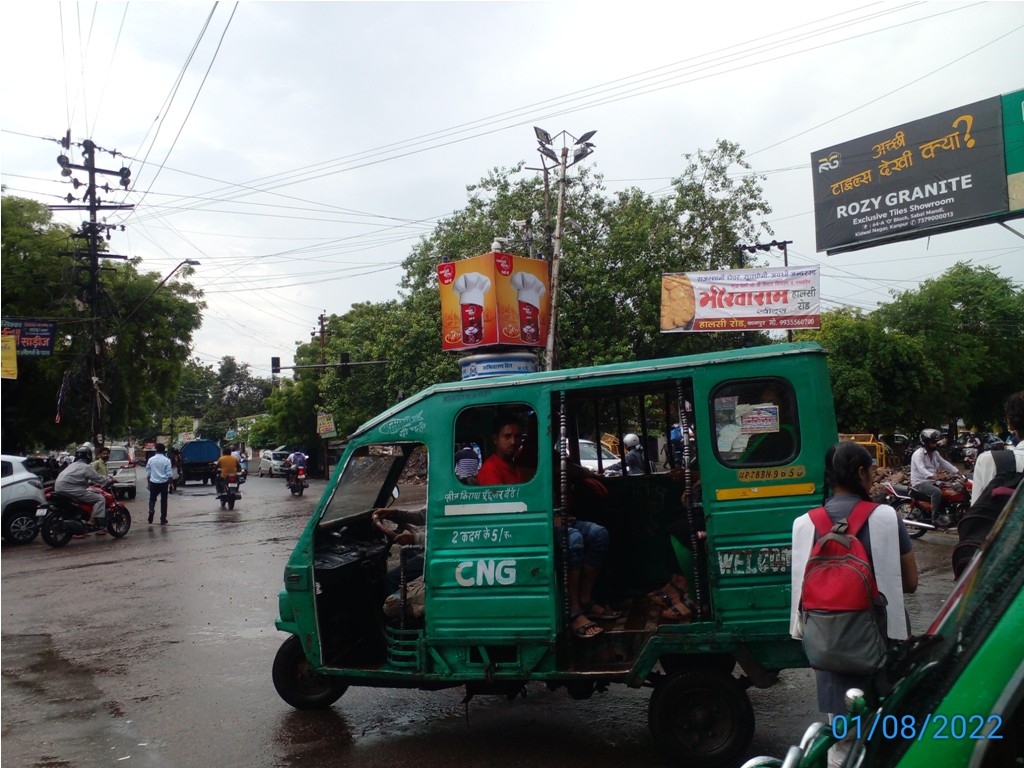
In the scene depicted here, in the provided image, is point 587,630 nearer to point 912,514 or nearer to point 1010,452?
point 1010,452

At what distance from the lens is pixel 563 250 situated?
80.4 ft

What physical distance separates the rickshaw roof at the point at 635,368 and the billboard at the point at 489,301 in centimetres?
1311

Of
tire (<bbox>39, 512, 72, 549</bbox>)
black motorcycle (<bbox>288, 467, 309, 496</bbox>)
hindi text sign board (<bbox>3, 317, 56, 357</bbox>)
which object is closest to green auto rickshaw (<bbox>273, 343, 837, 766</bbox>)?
tire (<bbox>39, 512, 72, 549</bbox>)

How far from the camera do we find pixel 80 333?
2628 cm

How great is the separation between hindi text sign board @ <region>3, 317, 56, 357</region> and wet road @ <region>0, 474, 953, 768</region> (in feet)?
47.1

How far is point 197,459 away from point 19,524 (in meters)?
22.2

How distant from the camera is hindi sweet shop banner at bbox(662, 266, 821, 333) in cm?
1823

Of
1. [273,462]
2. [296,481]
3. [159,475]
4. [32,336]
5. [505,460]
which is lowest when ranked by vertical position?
[273,462]

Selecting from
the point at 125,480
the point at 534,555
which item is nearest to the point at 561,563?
the point at 534,555

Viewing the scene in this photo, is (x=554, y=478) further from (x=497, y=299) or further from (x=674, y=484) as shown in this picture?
(x=497, y=299)

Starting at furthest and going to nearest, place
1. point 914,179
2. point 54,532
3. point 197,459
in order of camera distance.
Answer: point 197,459
point 914,179
point 54,532

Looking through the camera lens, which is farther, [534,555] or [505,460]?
[505,460]

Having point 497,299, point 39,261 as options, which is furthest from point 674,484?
point 39,261

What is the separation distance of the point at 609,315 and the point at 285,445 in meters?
34.9
